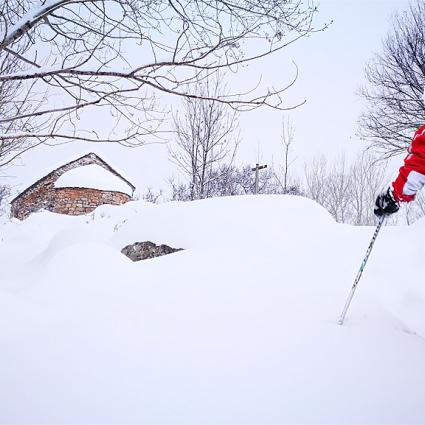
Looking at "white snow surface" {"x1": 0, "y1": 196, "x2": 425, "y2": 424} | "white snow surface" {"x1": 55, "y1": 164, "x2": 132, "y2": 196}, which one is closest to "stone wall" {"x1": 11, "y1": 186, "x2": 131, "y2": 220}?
"white snow surface" {"x1": 55, "y1": 164, "x2": 132, "y2": 196}

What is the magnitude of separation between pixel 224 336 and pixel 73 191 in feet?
54.3

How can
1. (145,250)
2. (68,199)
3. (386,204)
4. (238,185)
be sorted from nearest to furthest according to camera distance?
(386,204)
(145,250)
(68,199)
(238,185)

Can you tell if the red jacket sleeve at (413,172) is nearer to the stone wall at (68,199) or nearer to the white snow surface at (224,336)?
the white snow surface at (224,336)

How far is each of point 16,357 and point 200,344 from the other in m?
0.93

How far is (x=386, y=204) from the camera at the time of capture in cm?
208

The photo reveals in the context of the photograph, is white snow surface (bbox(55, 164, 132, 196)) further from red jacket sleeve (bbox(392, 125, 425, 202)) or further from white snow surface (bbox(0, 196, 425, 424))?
red jacket sleeve (bbox(392, 125, 425, 202))

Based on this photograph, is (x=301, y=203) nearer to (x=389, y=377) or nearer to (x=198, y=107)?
(x=389, y=377)

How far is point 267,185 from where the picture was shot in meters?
23.5

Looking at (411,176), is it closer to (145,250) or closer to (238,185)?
(145,250)

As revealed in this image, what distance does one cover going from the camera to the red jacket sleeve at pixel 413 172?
1854 mm

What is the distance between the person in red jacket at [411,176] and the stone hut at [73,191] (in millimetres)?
16371

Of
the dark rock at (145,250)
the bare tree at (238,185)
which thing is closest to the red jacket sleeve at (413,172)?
the dark rock at (145,250)

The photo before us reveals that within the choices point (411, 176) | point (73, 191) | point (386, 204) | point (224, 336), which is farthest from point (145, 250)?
point (73, 191)

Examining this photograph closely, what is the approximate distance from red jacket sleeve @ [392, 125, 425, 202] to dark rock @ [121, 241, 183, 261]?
9.70 ft
